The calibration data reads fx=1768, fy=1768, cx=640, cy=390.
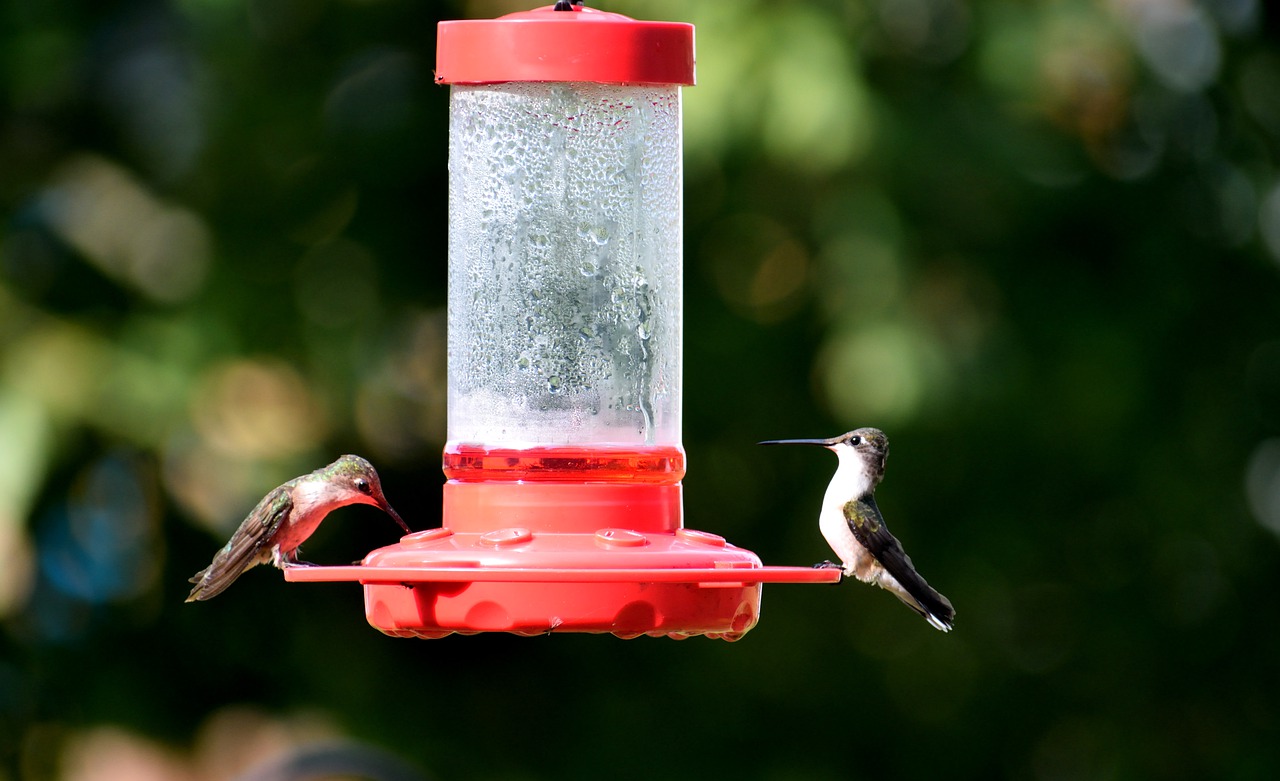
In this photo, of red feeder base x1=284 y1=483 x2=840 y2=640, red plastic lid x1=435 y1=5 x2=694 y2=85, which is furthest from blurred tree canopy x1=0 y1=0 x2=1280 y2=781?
red feeder base x1=284 y1=483 x2=840 y2=640

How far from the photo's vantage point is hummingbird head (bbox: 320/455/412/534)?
4.20m

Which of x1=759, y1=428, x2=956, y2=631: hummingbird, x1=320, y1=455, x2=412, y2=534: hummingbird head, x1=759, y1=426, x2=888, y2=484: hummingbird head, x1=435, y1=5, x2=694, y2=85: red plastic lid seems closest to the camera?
x1=435, y1=5, x2=694, y2=85: red plastic lid

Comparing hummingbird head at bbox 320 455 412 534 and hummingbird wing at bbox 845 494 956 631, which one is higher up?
hummingbird head at bbox 320 455 412 534

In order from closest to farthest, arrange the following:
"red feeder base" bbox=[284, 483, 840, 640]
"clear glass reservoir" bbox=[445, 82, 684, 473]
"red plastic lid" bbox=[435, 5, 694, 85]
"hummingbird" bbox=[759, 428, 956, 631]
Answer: "red feeder base" bbox=[284, 483, 840, 640] → "red plastic lid" bbox=[435, 5, 694, 85] → "clear glass reservoir" bbox=[445, 82, 684, 473] → "hummingbird" bbox=[759, 428, 956, 631]

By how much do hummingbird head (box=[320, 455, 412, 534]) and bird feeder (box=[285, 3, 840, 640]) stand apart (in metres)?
0.31

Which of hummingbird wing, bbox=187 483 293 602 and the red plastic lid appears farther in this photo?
hummingbird wing, bbox=187 483 293 602

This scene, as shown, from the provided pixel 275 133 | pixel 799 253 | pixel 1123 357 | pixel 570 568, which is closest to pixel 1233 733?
pixel 1123 357

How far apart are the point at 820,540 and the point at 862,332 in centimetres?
140

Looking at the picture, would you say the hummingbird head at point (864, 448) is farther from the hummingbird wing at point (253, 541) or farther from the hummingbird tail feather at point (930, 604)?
the hummingbird wing at point (253, 541)

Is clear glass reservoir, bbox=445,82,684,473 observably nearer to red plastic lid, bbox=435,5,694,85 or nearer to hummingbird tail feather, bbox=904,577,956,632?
red plastic lid, bbox=435,5,694,85

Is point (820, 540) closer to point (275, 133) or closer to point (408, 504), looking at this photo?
point (408, 504)

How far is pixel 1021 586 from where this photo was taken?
27.7 ft

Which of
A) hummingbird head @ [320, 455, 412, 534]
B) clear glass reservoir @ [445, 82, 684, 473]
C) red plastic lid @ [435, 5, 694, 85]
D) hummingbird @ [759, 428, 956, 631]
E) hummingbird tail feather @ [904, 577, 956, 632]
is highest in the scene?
red plastic lid @ [435, 5, 694, 85]

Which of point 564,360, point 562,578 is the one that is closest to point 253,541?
point 564,360
